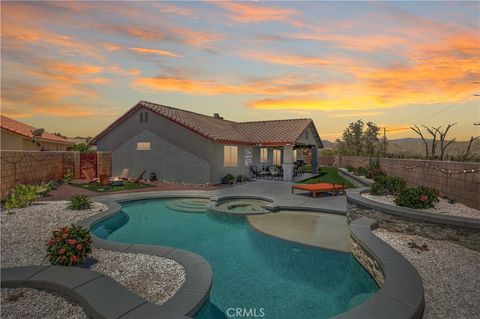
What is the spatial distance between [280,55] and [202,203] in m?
9.88

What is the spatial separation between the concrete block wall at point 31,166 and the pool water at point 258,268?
23.2 feet

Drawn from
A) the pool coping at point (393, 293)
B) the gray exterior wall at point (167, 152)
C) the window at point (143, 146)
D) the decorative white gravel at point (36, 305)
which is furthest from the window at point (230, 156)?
the decorative white gravel at point (36, 305)

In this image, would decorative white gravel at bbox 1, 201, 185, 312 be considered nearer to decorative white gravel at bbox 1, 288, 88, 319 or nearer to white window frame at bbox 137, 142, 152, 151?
decorative white gravel at bbox 1, 288, 88, 319

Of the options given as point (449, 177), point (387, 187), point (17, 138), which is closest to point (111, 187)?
point (17, 138)

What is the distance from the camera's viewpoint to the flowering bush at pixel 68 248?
6.25m

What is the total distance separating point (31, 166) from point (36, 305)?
15453 millimetres

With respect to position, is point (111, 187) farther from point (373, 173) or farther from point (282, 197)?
point (373, 173)

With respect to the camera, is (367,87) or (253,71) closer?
(253,71)

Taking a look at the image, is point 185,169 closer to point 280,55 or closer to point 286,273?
point 280,55

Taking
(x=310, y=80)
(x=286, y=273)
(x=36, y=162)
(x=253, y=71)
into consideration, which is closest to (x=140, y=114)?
(x=36, y=162)

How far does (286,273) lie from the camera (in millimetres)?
6844

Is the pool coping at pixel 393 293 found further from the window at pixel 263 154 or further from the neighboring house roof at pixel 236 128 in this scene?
the window at pixel 263 154

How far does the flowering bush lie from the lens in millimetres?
6250

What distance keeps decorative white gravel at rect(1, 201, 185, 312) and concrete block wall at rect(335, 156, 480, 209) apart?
35.4 feet
